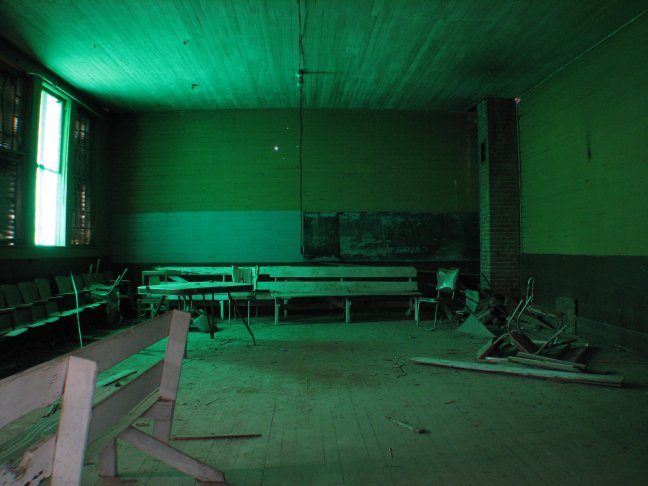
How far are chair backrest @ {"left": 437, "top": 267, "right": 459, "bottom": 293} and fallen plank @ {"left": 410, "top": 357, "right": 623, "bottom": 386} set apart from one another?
108 inches

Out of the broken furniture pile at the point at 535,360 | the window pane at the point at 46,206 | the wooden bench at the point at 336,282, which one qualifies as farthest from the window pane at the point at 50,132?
the broken furniture pile at the point at 535,360

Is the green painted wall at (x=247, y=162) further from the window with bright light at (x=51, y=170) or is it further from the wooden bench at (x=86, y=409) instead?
the wooden bench at (x=86, y=409)

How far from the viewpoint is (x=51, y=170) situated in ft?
21.1

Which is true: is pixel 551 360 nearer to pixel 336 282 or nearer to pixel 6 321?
pixel 336 282

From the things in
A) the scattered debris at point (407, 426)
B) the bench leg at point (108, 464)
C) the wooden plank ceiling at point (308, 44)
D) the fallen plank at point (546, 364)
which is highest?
the wooden plank ceiling at point (308, 44)

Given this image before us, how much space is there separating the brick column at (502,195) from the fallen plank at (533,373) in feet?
12.1

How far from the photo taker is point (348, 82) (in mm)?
6879

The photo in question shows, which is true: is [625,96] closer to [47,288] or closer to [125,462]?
[125,462]

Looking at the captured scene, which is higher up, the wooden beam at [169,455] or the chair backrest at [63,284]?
the chair backrest at [63,284]

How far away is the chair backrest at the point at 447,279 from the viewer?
7086mm

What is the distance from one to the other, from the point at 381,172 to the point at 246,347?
4429 mm

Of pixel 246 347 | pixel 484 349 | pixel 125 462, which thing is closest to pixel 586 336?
pixel 484 349

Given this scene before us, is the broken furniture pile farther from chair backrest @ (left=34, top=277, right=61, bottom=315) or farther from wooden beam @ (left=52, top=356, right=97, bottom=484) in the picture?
chair backrest @ (left=34, top=277, right=61, bottom=315)

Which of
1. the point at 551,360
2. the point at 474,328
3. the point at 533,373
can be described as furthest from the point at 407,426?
the point at 474,328
